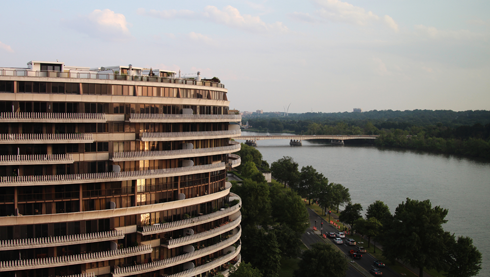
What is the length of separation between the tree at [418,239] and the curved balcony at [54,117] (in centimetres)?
4636

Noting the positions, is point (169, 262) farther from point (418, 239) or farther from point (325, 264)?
point (418, 239)

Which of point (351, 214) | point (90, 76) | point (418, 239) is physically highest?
point (90, 76)

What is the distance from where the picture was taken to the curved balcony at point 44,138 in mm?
30498

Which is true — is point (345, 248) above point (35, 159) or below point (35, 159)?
below

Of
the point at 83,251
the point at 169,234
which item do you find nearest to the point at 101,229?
the point at 83,251

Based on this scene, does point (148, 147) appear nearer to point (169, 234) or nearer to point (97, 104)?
point (97, 104)

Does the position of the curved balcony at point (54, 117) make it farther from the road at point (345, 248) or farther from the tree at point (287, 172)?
the tree at point (287, 172)

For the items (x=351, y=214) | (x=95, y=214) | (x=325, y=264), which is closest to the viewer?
(x=95, y=214)

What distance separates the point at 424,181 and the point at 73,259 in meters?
113

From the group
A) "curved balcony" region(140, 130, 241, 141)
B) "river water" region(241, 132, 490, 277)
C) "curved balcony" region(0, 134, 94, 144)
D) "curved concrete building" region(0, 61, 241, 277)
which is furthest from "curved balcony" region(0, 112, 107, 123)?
"river water" region(241, 132, 490, 277)

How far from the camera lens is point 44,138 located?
31.4 meters

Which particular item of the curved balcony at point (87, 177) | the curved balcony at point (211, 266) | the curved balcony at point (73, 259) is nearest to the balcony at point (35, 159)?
the curved balcony at point (87, 177)

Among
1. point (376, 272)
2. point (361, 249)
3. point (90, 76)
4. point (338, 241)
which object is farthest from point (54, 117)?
point (361, 249)

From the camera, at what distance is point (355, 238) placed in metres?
75.9
